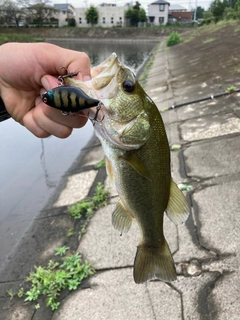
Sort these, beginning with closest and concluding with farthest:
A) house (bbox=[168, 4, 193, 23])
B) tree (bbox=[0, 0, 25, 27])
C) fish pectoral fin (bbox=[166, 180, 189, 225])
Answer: fish pectoral fin (bbox=[166, 180, 189, 225]) → tree (bbox=[0, 0, 25, 27]) → house (bbox=[168, 4, 193, 23])

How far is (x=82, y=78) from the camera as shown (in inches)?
72.4

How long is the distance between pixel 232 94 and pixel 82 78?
712 centimetres

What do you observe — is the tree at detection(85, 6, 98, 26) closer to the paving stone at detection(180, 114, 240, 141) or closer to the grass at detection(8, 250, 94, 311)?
the paving stone at detection(180, 114, 240, 141)

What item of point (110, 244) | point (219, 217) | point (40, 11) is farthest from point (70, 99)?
point (40, 11)

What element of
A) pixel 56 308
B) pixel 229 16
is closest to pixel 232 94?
pixel 56 308

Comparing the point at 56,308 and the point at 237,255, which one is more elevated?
the point at 237,255

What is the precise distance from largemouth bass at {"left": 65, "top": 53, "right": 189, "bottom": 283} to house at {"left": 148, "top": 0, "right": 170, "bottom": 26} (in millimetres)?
82860

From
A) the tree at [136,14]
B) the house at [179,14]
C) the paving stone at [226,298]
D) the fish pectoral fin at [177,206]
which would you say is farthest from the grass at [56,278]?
the house at [179,14]

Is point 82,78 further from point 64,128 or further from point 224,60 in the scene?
point 224,60

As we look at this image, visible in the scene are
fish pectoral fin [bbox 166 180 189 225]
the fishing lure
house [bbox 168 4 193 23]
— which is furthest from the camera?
house [bbox 168 4 193 23]

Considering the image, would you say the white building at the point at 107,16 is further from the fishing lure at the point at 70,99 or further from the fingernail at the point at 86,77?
the fishing lure at the point at 70,99

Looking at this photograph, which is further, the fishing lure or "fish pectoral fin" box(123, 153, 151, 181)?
"fish pectoral fin" box(123, 153, 151, 181)

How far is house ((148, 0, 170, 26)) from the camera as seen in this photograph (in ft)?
255

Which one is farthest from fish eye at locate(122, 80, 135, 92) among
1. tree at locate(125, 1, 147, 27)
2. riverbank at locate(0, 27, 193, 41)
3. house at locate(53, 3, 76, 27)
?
house at locate(53, 3, 76, 27)
